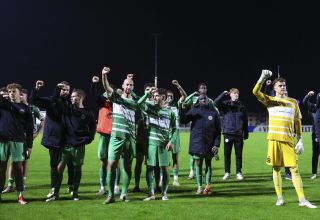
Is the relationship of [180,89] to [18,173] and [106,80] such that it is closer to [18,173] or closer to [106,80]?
[106,80]

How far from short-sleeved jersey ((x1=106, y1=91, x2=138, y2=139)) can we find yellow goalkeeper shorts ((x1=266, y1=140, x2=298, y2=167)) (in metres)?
2.39

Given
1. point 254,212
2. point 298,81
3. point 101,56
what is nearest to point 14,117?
point 254,212

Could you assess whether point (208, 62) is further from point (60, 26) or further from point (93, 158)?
point (93, 158)

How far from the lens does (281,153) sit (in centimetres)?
Result: 739

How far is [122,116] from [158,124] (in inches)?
28.9

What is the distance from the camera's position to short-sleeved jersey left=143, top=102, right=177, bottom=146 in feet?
25.8

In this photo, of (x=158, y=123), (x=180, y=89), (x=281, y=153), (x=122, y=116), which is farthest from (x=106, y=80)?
(x=281, y=153)

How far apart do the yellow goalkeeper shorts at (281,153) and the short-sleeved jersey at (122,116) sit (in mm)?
2391

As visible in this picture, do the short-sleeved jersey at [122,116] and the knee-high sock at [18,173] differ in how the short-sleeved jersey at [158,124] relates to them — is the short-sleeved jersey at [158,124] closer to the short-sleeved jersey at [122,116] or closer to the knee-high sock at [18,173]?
the short-sleeved jersey at [122,116]

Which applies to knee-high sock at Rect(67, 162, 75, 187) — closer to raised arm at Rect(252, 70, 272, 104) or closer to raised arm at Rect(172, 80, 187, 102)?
raised arm at Rect(172, 80, 187, 102)

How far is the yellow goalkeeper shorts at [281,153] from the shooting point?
7312 mm

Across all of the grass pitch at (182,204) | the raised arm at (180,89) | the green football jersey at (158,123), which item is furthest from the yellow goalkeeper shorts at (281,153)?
the raised arm at (180,89)

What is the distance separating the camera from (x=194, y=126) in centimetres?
905

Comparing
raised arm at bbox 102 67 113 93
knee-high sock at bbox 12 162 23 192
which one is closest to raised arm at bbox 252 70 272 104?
raised arm at bbox 102 67 113 93
